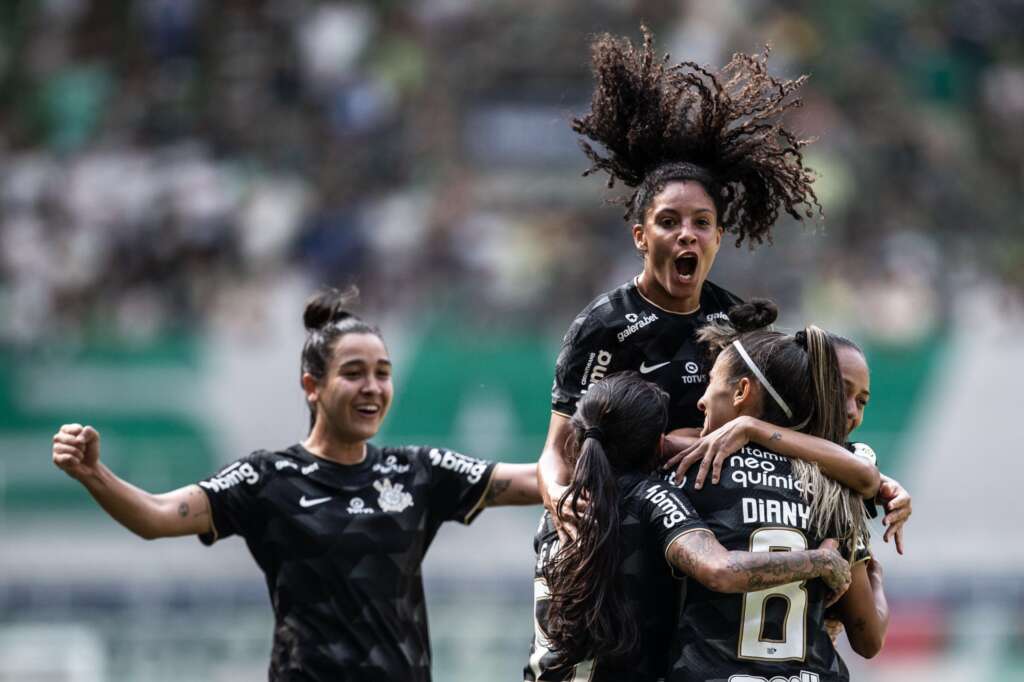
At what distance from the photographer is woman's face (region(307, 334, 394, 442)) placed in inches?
218

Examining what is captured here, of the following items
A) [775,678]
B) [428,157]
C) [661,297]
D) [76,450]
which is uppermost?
[428,157]

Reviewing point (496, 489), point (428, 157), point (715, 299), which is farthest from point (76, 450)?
point (428, 157)

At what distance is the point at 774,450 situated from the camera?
4426mm

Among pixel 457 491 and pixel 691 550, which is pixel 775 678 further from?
pixel 457 491

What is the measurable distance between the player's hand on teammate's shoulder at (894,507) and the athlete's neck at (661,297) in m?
0.81

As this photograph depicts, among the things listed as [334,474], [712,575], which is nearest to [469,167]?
[334,474]

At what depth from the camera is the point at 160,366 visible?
1209 cm

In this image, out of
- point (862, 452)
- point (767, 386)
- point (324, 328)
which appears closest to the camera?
point (767, 386)

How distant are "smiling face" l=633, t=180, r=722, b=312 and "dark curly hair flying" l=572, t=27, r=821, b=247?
0.07 metres

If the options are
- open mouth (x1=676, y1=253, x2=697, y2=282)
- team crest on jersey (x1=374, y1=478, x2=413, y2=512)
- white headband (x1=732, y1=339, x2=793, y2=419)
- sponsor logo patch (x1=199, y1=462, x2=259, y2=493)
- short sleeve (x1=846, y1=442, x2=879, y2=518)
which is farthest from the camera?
team crest on jersey (x1=374, y1=478, x2=413, y2=512)

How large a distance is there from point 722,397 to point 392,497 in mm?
1474

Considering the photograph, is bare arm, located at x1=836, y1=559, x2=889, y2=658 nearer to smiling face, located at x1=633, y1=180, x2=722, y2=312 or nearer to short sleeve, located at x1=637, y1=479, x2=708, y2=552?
short sleeve, located at x1=637, y1=479, x2=708, y2=552

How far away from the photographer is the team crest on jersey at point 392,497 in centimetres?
552

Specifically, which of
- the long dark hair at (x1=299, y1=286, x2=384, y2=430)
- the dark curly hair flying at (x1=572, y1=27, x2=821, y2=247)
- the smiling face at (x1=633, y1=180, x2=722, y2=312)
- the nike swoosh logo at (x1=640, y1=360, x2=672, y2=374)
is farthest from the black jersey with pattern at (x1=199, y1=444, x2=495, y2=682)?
the dark curly hair flying at (x1=572, y1=27, x2=821, y2=247)
